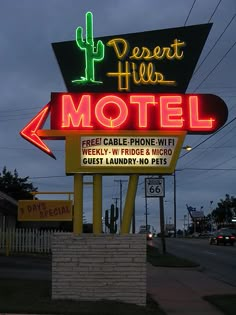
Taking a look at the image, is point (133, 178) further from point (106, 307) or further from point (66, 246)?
point (106, 307)

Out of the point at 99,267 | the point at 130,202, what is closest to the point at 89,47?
the point at 130,202

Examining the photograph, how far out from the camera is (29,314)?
35.7 ft

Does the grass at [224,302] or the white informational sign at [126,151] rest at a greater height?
the white informational sign at [126,151]

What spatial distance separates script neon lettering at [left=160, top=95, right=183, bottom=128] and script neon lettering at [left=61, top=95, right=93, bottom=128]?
1.73 m

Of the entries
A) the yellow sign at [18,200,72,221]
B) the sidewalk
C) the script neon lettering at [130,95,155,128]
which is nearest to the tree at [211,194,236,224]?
the yellow sign at [18,200,72,221]

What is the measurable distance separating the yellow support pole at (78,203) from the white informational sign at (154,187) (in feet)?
48.0

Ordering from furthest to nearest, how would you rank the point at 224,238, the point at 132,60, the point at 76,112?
the point at 224,238
the point at 132,60
the point at 76,112

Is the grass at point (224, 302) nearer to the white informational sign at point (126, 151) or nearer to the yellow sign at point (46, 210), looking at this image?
the white informational sign at point (126, 151)

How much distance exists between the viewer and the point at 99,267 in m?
12.7

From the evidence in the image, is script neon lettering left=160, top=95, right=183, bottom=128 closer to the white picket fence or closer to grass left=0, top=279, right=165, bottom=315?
grass left=0, top=279, right=165, bottom=315

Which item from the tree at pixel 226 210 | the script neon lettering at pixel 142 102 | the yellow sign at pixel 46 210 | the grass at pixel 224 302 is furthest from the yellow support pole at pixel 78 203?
the tree at pixel 226 210

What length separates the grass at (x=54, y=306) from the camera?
36.7 feet

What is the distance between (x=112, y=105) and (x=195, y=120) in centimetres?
200

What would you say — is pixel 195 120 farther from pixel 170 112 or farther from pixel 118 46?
pixel 118 46
